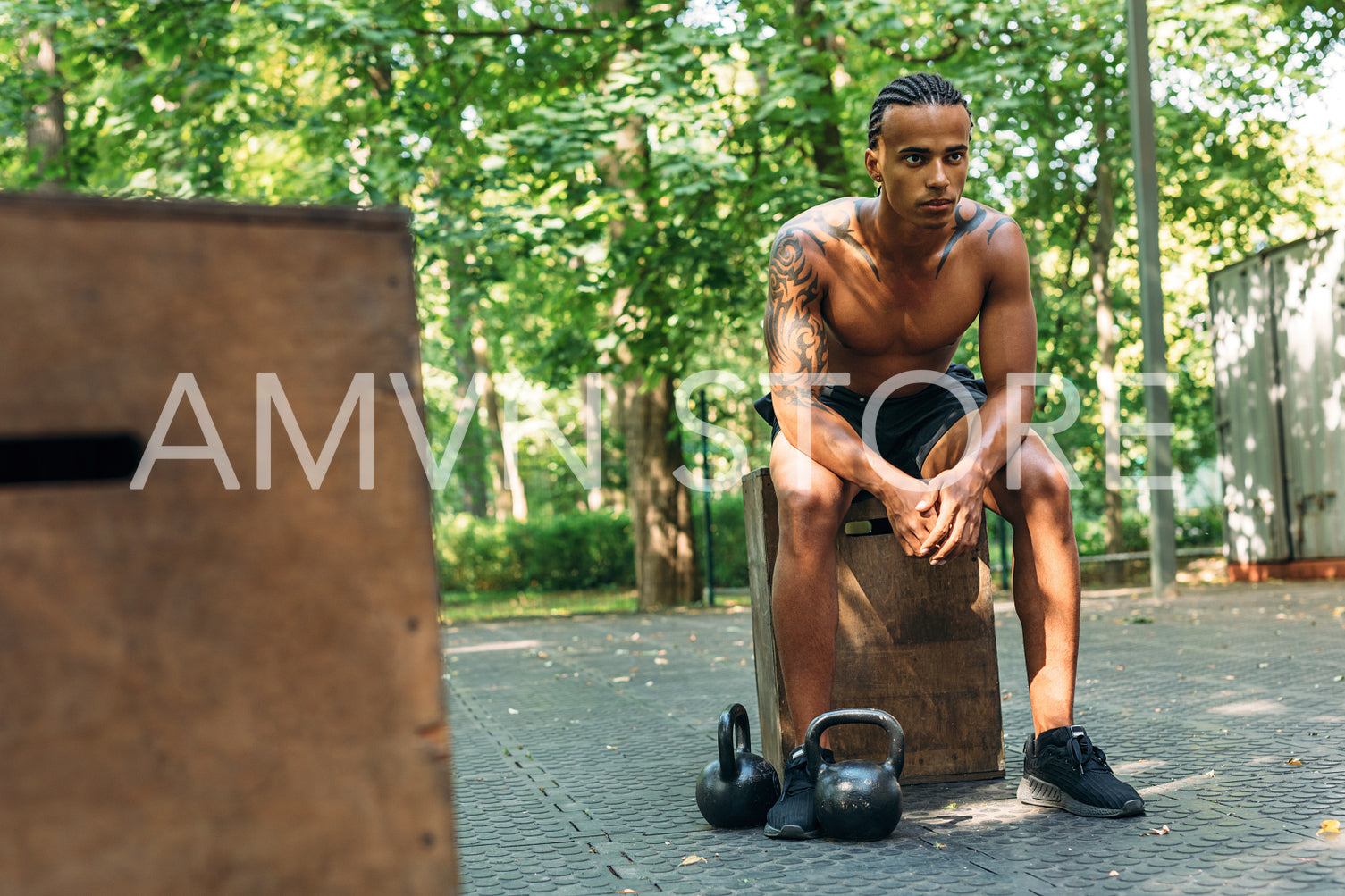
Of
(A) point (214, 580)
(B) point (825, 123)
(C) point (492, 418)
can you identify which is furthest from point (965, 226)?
(C) point (492, 418)

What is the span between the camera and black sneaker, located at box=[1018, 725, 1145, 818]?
2777 mm

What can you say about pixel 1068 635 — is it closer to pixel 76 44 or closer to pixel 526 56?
pixel 526 56

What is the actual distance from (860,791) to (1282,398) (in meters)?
9.70

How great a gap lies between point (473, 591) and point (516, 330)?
4834 millimetres

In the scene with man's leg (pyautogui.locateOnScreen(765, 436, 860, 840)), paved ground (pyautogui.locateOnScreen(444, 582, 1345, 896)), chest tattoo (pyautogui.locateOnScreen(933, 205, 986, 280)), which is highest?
chest tattoo (pyautogui.locateOnScreen(933, 205, 986, 280))

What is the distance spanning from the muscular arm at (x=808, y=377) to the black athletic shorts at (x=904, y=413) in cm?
16

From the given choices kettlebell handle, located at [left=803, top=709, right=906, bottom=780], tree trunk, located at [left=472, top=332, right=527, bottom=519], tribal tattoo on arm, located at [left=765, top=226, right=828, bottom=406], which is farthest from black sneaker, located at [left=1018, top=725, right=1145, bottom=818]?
tree trunk, located at [left=472, top=332, right=527, bottom=519]

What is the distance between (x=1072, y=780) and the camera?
9.32 ft

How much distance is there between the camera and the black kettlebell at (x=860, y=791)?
2639mm

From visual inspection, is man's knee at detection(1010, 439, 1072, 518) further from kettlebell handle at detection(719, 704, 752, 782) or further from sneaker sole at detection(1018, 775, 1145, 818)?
kettlebell handle at detection(719, 704, 752, 782)

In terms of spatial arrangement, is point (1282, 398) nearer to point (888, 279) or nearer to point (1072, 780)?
point (888, 279)

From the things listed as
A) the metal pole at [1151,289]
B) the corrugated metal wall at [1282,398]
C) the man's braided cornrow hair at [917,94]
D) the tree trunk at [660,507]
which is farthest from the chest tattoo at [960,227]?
the tree trunk at [660,507]

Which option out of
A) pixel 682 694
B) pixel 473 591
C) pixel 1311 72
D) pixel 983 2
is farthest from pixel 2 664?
pixel 473 591

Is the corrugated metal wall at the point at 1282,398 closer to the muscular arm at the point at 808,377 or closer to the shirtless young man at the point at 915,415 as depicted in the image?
the shirtless young man at the point at 915,415
